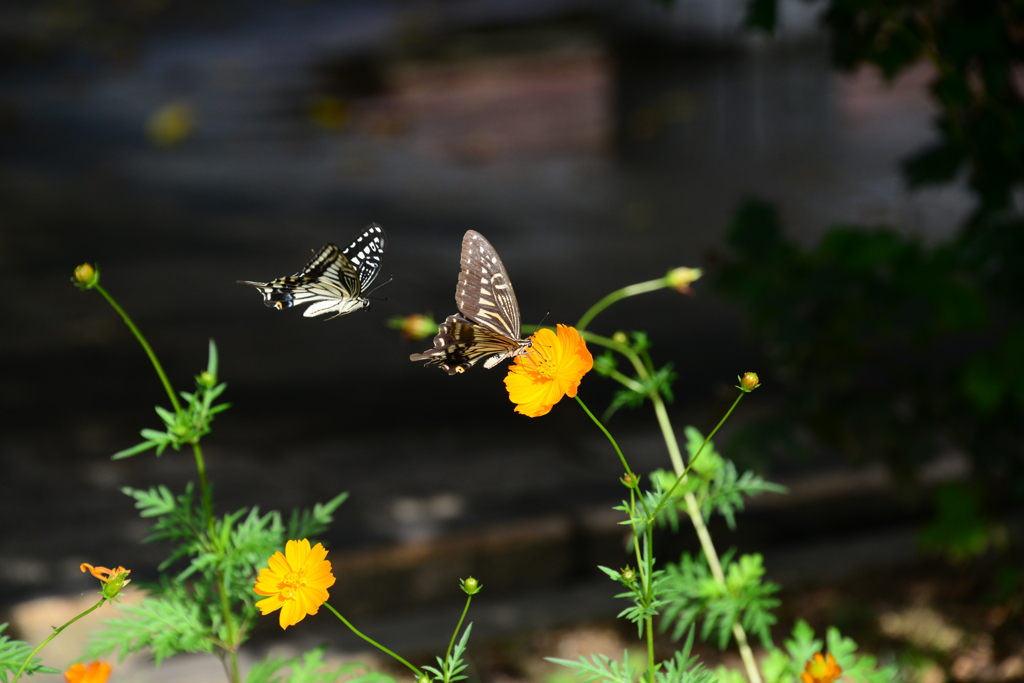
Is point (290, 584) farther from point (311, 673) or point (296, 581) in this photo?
point (311, 673)

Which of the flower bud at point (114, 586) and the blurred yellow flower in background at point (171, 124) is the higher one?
the flower bud at point (114, 586)

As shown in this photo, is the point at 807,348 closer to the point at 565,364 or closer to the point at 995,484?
the point at 995,484

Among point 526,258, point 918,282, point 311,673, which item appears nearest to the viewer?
point 311,673

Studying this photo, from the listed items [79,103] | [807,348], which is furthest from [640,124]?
[807,348]

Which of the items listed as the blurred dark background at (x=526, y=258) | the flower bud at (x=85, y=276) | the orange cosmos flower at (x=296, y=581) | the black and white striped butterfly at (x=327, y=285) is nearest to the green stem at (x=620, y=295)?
the black and white striped butterfly at (x=327, y=285)

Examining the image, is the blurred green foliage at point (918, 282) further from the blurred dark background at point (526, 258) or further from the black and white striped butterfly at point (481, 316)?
the black and white striped butterfly at point (481, 316)

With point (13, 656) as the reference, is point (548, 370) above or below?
above

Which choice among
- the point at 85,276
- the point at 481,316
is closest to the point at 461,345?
the point at 481,316
